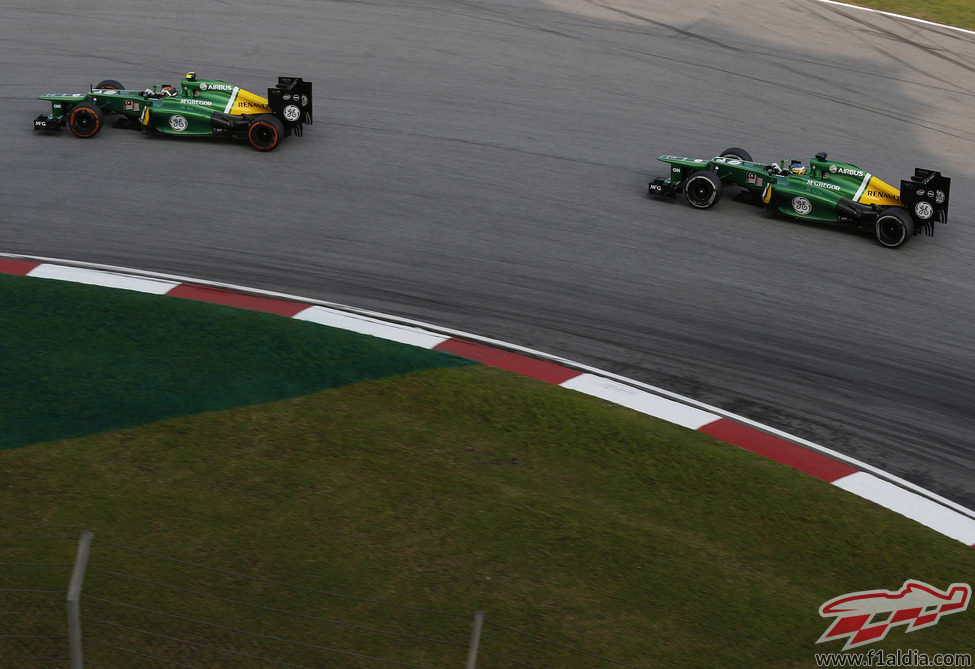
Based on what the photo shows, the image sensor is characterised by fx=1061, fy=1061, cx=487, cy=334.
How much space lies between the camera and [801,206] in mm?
14281

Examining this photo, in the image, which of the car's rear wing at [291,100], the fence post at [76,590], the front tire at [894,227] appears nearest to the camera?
the fence post at [76,590]

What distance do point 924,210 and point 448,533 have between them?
9181 mm

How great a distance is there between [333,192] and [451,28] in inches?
327

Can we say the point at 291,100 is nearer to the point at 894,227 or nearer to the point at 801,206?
the point at 801,206

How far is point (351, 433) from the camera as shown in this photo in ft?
28.8

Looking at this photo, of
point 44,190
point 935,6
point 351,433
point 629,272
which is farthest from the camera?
point 935,6

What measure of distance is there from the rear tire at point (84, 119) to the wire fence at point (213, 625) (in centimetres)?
960

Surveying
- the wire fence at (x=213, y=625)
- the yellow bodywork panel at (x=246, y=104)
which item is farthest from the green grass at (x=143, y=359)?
the yellow bodywork panel at (x=246, y=104)

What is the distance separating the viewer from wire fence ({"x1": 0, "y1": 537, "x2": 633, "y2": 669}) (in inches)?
247

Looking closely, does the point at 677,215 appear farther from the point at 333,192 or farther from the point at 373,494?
the point at 373,494

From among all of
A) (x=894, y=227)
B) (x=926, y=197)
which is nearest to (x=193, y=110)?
(x=894, y=227)

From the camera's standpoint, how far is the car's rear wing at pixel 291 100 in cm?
1546

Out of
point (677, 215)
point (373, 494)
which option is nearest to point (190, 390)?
point (373, 494)

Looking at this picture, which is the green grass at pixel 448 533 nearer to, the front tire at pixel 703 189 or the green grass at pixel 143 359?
the green grass at pixel 143 359
